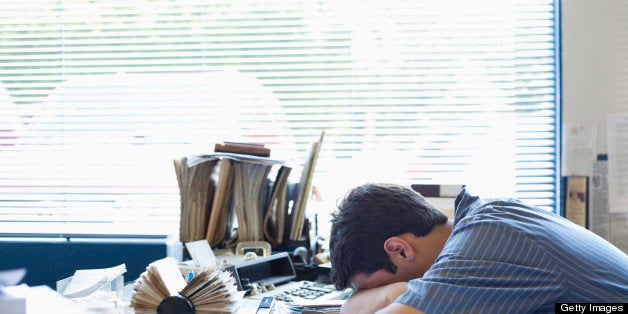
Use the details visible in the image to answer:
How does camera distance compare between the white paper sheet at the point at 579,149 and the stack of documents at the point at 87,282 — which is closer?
the stack of documents at the point at 87,282

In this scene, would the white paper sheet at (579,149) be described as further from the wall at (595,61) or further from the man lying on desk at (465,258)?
the man lying on desk at (465,258)

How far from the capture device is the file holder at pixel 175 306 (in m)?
1.62

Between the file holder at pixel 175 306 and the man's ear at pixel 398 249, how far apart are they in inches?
17.6

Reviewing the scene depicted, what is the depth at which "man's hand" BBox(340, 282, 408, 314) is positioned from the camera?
1.59 m

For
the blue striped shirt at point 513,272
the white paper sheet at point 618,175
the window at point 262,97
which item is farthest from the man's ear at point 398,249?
the white paper sheet at point 618,175

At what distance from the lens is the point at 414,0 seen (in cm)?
306

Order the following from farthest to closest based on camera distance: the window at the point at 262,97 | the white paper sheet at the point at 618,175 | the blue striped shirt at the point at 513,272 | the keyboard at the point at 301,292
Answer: the window at the point at 262,97 → the white paper sheet at the point at 618,175 → the keyboard at the point at 301,292 → the blue striped shirt at the point at 513,272

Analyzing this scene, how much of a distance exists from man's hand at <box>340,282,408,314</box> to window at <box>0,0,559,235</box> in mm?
1397

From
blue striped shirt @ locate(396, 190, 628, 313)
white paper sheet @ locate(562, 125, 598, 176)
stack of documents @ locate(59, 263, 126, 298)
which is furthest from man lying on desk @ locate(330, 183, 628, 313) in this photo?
white paper sheet @ locate(562, 125, 598, 176)

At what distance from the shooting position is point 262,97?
3.11 m

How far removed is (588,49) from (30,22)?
2.30 m

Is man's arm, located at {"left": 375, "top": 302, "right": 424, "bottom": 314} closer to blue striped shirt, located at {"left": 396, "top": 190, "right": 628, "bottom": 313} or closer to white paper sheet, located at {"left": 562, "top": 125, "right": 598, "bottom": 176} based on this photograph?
blue striped shirt, located at {"left": 396, "top": 190, "right": 628, "bottom": 313}

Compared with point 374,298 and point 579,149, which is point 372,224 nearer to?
point 374,298

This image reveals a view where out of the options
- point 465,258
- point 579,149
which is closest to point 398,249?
point 465,258
